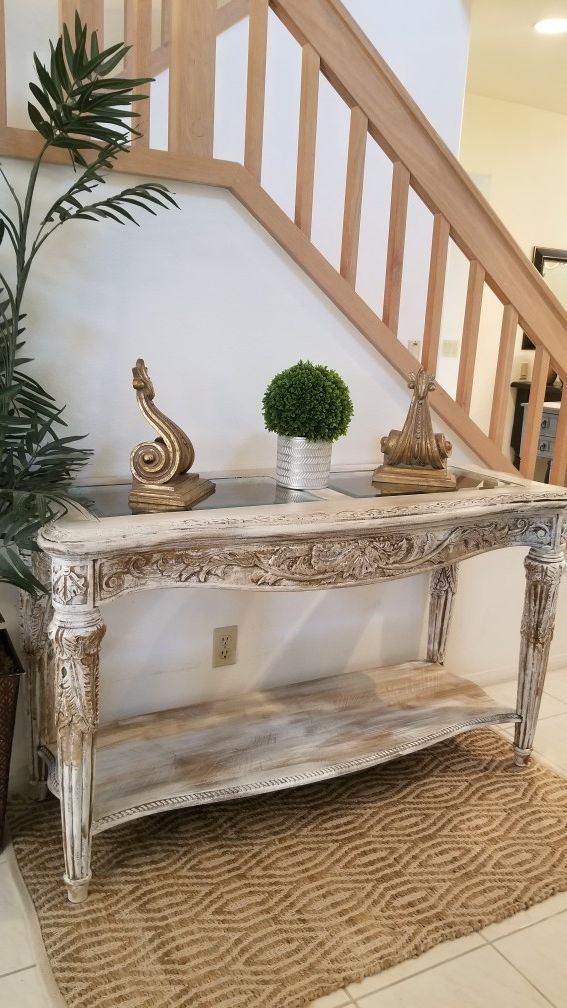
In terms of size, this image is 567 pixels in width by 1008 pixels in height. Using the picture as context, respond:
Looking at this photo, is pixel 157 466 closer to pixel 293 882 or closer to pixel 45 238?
pixel 45 238

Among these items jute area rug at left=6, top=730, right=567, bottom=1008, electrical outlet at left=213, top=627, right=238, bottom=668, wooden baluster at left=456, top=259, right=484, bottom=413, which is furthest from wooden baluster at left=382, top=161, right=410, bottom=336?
jute area rug at left=6, top=730, right=567, bottom=1008

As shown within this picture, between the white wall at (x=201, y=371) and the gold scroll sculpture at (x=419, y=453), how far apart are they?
0.27 meters

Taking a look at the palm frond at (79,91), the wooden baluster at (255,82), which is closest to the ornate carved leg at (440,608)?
the wooden baluster at (255,82)

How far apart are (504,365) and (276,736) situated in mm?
1350

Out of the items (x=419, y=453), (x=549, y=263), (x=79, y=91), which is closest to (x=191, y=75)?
(x=79, y=91)

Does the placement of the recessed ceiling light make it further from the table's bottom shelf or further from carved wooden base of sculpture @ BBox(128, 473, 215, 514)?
carved wooden base of sculpture @ BBox(128, 473, 215, 514)

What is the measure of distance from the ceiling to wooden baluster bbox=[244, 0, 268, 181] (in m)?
1.74

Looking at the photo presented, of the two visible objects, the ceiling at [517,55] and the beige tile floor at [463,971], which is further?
the ceiling at [517,55]

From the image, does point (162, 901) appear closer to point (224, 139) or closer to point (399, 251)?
point (399, 251)

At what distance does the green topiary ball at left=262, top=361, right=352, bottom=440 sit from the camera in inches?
70.8

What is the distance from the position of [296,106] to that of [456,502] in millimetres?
1704

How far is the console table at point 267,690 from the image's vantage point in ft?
4.84

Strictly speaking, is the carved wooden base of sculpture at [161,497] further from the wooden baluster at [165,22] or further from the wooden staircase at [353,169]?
the wooden baluster at [165,22]

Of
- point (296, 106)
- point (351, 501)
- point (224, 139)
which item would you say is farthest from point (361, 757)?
point (296, 106)
